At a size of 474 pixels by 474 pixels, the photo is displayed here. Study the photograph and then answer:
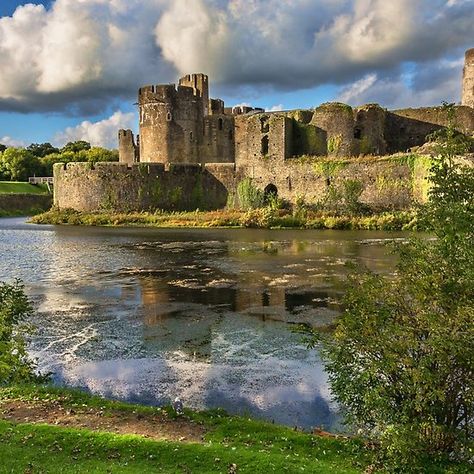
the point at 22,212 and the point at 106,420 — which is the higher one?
the point at 22,212

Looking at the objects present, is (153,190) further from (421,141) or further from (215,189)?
(421,141)

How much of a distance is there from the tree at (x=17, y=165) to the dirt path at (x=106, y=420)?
93205 millimetres

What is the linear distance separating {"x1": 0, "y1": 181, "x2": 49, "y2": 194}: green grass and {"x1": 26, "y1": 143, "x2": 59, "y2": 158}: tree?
39.8 m

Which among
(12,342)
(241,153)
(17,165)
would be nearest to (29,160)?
(17,165)

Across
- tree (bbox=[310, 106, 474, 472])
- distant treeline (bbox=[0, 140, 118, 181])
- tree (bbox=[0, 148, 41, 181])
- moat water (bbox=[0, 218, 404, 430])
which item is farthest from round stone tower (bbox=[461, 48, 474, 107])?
tree (bbox=[0, 148, 41, 181])

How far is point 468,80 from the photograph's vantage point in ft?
169

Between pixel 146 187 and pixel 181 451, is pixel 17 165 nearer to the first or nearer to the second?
pixel 146 187

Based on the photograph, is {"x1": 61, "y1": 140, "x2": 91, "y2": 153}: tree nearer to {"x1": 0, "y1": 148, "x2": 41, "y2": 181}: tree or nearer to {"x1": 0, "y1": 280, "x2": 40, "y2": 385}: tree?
{"x1": 0, "y1": 148, "x2": 41, "y2": 181}: tree

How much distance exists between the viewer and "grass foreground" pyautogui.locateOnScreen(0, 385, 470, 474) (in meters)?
6.90

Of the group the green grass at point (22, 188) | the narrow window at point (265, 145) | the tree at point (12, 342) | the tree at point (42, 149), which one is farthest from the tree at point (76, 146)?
the tree at point (12, 342)

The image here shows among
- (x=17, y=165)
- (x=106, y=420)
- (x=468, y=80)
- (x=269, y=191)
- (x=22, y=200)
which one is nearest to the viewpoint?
(x=106, y=420)

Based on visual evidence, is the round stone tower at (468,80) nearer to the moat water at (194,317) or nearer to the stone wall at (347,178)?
the stone wall at (347,178)

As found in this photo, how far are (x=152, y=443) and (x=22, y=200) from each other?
7654 cm

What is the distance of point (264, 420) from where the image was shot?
29.8 ft
